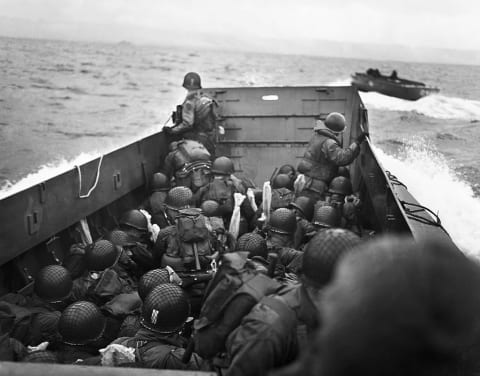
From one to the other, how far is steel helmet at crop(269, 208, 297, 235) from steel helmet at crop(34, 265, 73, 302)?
6.80 ft

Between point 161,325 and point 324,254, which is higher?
point 324,254

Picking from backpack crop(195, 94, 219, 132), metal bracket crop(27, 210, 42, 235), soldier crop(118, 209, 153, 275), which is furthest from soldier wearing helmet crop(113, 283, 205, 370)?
backpack crop(195, 94, 219, 132)

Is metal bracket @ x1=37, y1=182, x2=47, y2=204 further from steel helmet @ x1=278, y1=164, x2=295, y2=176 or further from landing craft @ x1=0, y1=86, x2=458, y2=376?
steel helmet @ x1=278, y1=164, x2=295, y2=176

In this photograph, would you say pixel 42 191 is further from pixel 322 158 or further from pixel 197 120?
pixel 197 120

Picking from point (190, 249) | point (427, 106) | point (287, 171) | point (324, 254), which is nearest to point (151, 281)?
point (190, 249)

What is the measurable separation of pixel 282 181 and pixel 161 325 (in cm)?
376

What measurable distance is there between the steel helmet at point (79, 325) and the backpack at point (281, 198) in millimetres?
2979

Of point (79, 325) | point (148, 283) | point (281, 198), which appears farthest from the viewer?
point (281, 198)

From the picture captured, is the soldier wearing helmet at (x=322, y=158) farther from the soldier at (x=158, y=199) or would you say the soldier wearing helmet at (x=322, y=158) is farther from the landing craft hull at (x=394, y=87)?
the landing craft hull at (x=394, y=87)

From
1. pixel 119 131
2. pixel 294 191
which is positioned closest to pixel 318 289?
pixel 294 191

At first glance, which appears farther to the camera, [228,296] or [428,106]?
[428,106]

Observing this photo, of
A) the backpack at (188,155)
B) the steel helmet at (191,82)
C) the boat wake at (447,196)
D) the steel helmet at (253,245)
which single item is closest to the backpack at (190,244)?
the steel helmet at (253,245)

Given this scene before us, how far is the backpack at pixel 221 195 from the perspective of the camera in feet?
20.2

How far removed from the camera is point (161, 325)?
346 cm
